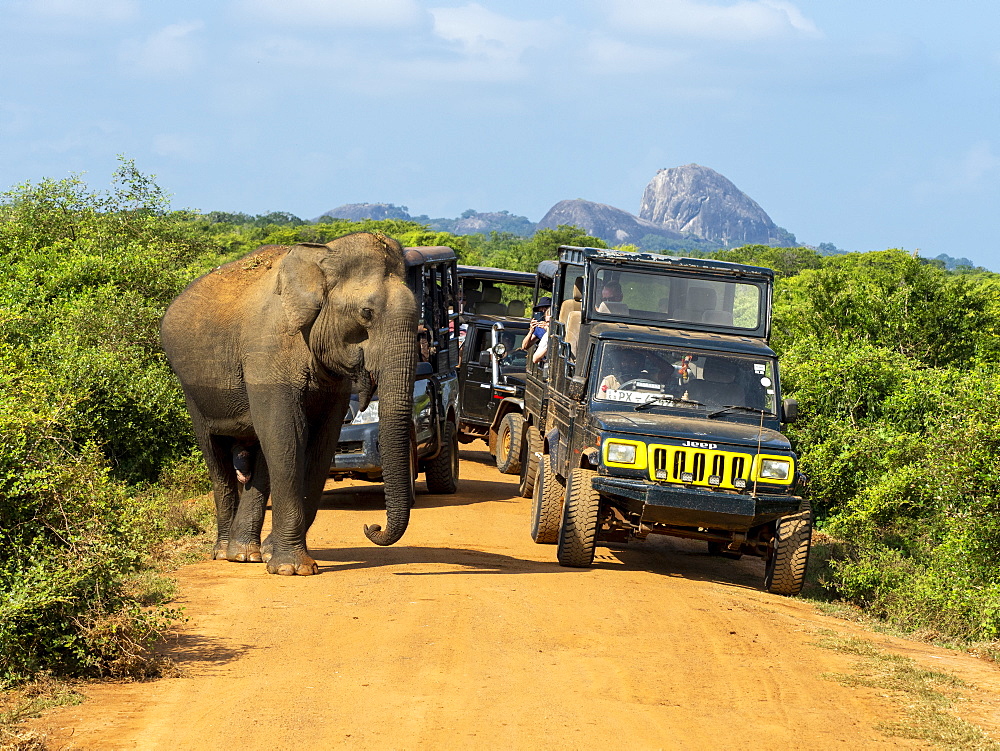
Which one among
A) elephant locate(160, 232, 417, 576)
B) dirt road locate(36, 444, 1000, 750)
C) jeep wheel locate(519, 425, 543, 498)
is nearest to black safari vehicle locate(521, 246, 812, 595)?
jeep wheel locate(519, 425, 543, 498)

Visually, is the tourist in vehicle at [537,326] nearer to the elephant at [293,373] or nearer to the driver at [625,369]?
the driver at [625,369]

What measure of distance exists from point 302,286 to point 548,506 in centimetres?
364

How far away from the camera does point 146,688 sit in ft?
22.4

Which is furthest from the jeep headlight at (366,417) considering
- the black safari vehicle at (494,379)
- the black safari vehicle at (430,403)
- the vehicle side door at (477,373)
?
the vehicle side door at (477,373)

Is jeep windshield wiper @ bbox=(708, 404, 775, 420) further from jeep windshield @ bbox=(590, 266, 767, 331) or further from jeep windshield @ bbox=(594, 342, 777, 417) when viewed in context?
jeep windshield @ bbox=(590, 266, 767, 331)

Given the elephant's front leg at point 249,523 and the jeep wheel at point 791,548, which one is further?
the jeep wheel at point 791,548

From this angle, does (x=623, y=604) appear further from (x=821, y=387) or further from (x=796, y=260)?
(x=796, y=260)

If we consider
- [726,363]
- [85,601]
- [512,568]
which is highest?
[726,363]

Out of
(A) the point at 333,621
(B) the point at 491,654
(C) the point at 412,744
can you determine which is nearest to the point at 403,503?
(A) the point at 333,621

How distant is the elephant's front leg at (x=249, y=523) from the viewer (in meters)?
10.8

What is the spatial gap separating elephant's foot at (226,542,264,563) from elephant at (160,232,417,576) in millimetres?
13

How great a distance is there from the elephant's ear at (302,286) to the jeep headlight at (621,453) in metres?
2.87

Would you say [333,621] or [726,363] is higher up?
[726,363]

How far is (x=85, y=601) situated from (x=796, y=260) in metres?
66.5
